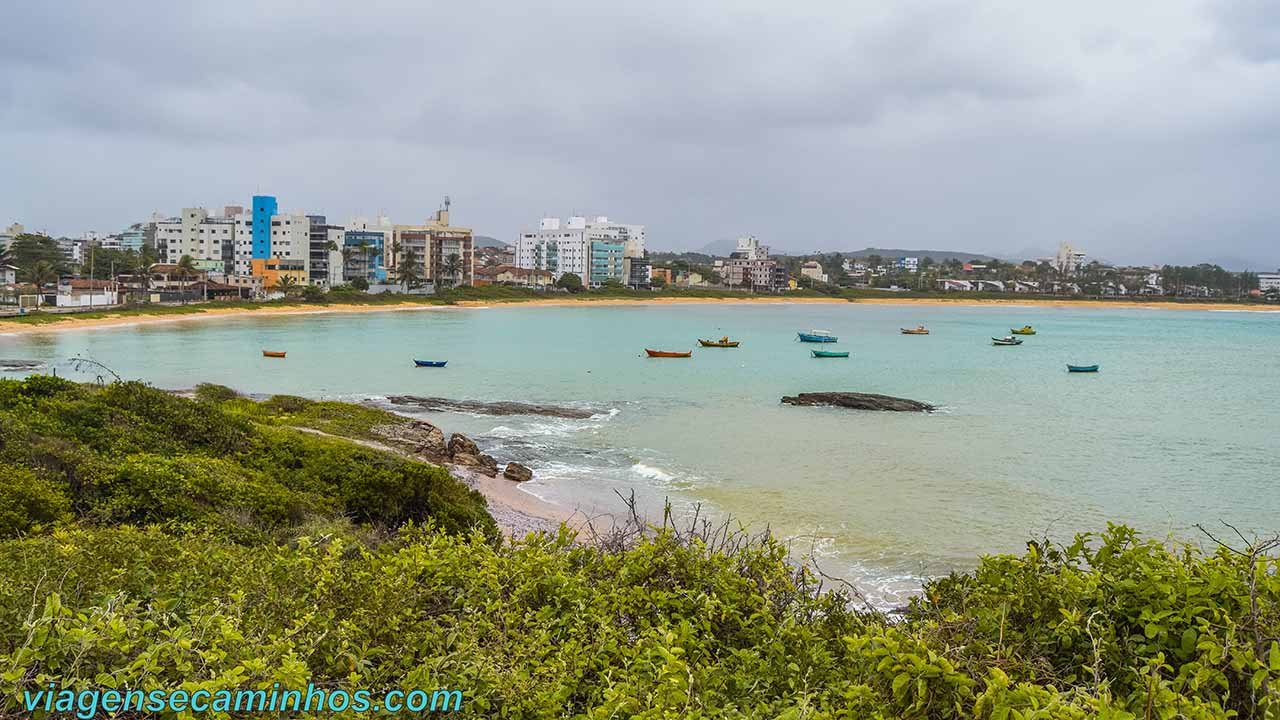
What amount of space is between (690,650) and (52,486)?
8515mm

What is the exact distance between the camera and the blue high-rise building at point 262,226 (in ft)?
330

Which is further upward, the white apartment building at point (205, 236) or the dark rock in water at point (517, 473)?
the white apartment building at point (205, 236)

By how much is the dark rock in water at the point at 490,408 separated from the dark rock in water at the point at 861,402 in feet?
28.6

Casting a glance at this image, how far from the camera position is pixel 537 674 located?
164 inches

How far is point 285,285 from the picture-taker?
→ 93.4m

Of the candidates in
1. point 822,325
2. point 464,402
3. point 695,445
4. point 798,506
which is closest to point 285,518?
point 798,506

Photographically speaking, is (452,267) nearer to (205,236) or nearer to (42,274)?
(205,236)

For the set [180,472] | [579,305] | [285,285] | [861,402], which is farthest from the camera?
[579,305]

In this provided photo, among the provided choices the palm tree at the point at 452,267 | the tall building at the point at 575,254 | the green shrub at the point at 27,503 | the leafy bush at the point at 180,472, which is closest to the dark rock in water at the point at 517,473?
the leafy bush at the point at 180,472

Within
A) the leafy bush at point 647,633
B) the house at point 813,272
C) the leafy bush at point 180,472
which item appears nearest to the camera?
the leafy bush at point 647,633

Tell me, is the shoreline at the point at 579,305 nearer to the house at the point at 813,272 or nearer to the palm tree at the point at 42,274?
the palm tree at the point at 42,274

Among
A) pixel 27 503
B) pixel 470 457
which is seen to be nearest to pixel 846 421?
pixel 470 457

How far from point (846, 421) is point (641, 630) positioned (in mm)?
25215

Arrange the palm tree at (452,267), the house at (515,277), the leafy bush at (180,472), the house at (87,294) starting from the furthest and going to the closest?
the house at (515,277) → the palm tree at (452,267) → the house at (87,294) → the leafy bush at (180,472)
